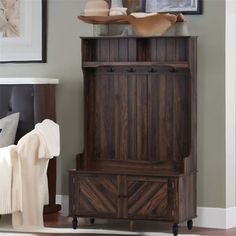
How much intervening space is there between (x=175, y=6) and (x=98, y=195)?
4.99ft

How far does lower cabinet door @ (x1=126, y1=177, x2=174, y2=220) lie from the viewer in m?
5.52

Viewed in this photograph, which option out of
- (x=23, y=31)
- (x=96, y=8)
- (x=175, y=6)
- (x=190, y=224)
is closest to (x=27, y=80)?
(x=23, y=31)

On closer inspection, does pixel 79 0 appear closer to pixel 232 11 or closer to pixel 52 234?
pixel 232 11

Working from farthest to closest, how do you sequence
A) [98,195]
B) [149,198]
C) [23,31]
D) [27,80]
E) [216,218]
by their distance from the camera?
[23,31] < [27,80] < [216,218] < [98,195] < [149,198]

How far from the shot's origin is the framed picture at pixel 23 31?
6473 mm

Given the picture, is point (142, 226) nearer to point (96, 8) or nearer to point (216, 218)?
point (216, 218)

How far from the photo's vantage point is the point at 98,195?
5.70 metres

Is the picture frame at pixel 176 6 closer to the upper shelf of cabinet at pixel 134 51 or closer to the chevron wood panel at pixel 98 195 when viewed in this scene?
the upper shelf of cabinet at pixel 134 51

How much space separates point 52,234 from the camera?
5.57m

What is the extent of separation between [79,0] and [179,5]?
0.87 metres

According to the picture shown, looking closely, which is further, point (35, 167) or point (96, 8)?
point (96, 8)

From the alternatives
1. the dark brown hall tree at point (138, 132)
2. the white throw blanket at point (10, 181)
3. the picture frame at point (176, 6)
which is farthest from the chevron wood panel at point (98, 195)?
the picture frame at point (176, 6)

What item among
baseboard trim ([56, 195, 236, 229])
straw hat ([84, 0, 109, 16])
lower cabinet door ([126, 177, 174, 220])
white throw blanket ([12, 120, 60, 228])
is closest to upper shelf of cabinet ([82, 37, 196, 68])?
straw hat ([84, 0, 109, 16])

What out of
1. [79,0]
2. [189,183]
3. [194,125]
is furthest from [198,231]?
[79,0]
